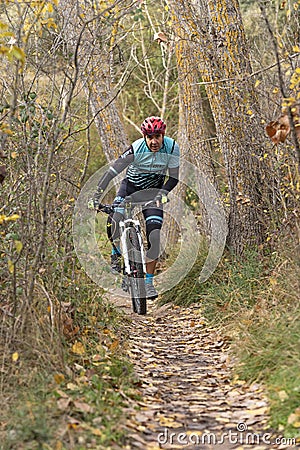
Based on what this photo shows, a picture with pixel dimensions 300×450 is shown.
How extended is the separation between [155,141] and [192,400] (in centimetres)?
353

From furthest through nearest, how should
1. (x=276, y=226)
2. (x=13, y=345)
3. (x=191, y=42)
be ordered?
(x=191, y=42) → (x=276, y=226) → (x=13, y=345)

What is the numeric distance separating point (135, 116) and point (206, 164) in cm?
1019

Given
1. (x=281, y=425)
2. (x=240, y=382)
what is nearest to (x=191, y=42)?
(x=240, y=382)

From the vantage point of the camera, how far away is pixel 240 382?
5.07 m

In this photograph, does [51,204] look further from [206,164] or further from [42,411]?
[206,164]

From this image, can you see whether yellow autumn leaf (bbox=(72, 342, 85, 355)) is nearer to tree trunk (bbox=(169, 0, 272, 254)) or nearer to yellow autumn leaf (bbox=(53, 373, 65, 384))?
yellow autumn leaf (bbox=(53, 373, 65, 384))

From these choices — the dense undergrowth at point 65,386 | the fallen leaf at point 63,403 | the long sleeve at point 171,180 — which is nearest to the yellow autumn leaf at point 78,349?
the dense undergrowth at point 65,386

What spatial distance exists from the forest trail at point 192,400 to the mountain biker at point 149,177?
117 centimetres

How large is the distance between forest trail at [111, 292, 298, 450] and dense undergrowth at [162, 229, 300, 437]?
12 cm

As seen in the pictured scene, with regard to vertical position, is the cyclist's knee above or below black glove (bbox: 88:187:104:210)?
below

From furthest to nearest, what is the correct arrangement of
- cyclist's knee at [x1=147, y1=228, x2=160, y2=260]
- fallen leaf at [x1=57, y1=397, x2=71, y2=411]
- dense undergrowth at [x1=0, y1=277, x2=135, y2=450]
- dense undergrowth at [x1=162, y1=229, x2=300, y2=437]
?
cyclist's knee at [x1=147, y1=228, x2=160, y2=260] < dense undergrowth at [x1=162, y1=229, x2=300, y2=437] < fallen leaf at [x1=57, y1=397, x2=71, y2=411] < dense undergrowth at [x1=0, y1=277, x2=135, y2=450]

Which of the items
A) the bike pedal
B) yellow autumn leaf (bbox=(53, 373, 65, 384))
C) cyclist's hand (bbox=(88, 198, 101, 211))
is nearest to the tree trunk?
the bike pedal

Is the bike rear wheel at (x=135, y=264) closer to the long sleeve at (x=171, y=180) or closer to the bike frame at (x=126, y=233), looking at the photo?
the bike frame at (x=126, y=233)

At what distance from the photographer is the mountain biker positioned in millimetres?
7629
